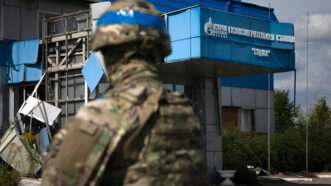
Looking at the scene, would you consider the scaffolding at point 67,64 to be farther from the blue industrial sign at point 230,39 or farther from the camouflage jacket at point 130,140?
the camouflage jacket at point 130,140

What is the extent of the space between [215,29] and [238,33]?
945 millimetres

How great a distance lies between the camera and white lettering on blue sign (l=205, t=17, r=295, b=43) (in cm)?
1669

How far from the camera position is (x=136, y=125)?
7.66ft

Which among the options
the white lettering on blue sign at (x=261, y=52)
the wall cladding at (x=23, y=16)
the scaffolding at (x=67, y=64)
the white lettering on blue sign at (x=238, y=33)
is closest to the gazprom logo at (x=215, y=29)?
the white lettering on blue sign at (x=238, y=33)

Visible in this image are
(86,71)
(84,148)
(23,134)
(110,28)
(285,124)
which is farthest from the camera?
(285,124)

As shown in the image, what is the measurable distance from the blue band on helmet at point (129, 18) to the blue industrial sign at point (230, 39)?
13688 millimetres

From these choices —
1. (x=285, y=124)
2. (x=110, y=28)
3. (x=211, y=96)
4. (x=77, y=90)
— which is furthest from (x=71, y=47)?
(x=285, y=124)

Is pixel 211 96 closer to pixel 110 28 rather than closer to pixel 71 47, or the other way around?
pixel 71 47

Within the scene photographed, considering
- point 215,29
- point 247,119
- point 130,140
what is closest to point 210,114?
point 215,29

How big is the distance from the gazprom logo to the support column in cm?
254

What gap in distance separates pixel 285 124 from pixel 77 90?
109 ft

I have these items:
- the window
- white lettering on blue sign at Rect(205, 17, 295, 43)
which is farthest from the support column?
the window

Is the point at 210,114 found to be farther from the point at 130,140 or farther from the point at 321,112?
the point at 321,112

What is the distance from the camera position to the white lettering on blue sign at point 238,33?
1669cm
